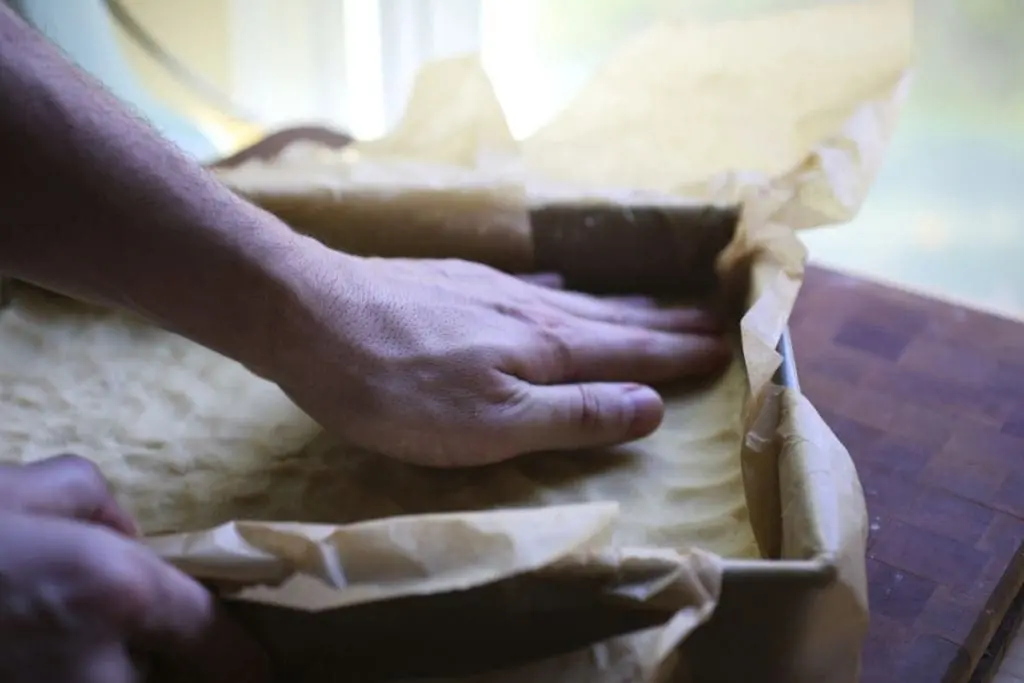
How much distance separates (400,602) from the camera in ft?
1.09

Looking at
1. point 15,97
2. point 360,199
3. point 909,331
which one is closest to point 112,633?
point 15,97

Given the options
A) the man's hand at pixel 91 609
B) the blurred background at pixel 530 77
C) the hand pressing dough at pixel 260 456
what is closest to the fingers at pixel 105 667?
the man's hand at pixel 91 609

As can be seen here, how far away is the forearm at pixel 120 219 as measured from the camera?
0.40 meters

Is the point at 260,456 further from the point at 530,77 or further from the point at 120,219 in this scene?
the point at 530,77

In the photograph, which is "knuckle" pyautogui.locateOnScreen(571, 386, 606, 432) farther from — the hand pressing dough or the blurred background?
the blurred background

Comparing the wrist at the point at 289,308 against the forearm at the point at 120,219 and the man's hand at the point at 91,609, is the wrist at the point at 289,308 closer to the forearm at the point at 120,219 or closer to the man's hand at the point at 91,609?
the forearm at the point at 120,219

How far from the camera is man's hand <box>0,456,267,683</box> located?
299mm

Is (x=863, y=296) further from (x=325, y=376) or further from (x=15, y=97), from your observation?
(x=15, y=97)

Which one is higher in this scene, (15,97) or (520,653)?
(15,97)

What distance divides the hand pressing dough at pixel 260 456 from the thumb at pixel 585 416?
0.04 feet

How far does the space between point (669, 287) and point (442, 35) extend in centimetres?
31

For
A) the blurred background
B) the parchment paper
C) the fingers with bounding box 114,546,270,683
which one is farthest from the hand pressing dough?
the blurred background

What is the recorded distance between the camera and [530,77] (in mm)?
812

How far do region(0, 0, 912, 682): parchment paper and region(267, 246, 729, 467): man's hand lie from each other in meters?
0.02
